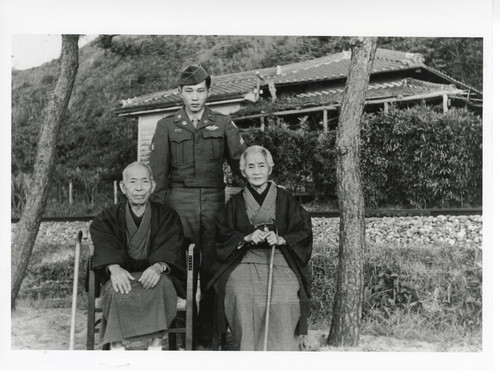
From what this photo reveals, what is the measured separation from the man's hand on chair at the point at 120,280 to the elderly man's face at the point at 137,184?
493mm

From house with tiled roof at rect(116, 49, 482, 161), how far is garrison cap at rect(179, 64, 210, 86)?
433 millimetres

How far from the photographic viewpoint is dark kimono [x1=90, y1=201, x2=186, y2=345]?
151 inches

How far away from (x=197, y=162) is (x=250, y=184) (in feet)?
1.75

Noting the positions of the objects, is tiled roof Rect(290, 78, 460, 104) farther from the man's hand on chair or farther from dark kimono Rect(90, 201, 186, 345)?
the man's hand on chair

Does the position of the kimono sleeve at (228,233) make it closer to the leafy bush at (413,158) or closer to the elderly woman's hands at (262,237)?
the elderly woman's hands at (262,237)

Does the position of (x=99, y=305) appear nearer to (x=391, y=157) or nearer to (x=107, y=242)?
(x=107, y=242)

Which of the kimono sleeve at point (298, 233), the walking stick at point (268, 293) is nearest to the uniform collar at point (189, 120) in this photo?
the kimono sleeve at point (298, 233)

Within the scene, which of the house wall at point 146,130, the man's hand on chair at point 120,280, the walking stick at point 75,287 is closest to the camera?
the man's hand on chair at point 120,280

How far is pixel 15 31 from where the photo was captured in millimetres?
4500

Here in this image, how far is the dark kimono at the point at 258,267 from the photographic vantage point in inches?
159

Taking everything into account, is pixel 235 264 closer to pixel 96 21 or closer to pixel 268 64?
pixel 268 64

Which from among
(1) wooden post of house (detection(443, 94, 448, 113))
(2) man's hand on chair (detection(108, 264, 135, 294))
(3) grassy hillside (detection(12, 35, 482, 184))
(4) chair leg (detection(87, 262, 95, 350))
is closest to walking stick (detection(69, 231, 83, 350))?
(4) chair leg (detection(87, 262, 95, 350))

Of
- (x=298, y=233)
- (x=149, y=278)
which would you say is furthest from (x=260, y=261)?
(x=149, y=278)

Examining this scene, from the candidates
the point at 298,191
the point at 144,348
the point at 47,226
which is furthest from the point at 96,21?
the point at 144,348
